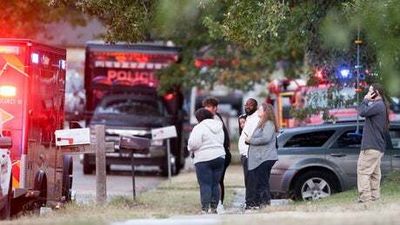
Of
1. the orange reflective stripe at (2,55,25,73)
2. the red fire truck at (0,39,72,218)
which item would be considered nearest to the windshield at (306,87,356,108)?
the red fire truck at (0,39,72,218)

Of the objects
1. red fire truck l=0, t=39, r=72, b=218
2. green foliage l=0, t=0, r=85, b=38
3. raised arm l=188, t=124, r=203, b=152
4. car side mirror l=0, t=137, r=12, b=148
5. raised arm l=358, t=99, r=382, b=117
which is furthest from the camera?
green foliage l=0, t=0, r=85, b=38

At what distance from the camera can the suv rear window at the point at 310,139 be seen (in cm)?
1470

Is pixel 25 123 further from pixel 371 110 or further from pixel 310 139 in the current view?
pixel 310 139

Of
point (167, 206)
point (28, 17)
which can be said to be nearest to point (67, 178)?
point (167, 206)

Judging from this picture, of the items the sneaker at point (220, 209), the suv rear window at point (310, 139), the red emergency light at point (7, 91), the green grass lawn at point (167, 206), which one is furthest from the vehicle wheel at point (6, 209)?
the suv rear window at point (310, 139)

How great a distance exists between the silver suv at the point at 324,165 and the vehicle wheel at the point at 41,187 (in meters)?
4.09

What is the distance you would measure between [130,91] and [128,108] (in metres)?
0.49

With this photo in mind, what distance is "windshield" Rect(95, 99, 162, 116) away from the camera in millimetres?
22969

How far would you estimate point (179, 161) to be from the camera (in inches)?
943

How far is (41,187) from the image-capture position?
12.2 meters

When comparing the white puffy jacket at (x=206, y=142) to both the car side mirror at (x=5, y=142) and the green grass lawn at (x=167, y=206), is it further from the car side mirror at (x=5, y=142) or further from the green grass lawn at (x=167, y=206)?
the car side mirror at (x=5, y=142)

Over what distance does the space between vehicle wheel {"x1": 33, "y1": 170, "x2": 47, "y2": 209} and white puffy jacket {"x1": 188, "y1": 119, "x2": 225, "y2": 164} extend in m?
2.21

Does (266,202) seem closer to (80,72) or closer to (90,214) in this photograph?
(90,214)

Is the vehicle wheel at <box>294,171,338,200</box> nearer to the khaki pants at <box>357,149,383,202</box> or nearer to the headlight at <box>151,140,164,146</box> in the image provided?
the khaki pants at <box>357,149,383,202</box>
